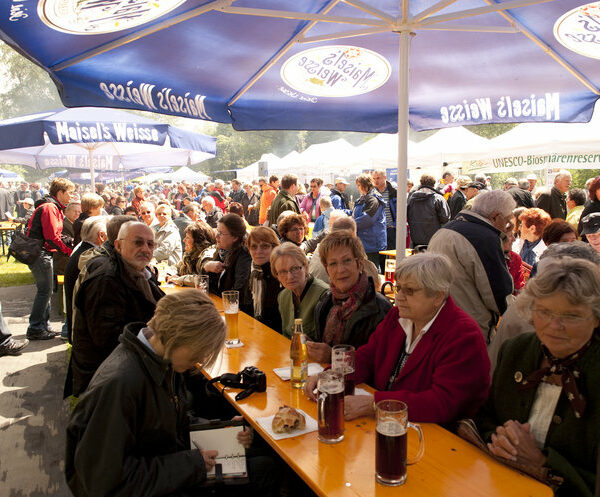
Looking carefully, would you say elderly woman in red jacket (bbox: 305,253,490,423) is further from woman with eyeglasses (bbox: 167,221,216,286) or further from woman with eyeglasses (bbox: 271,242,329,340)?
woman with eyeglasses (bbox: 167,221,216,286)

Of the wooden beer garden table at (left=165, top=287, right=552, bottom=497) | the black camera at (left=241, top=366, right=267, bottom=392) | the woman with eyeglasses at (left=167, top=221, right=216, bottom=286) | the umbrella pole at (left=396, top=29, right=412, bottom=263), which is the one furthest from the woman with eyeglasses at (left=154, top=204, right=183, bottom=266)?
the wooden beer garden table at (left=165, top=287, right=552, bottom=497)

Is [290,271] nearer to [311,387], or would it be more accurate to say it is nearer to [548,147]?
[311,387]

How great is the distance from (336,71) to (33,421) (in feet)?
12.8

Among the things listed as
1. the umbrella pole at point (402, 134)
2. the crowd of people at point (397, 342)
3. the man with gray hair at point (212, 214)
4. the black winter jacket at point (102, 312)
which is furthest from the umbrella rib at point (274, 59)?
the man with gray hair at point (212, 214)

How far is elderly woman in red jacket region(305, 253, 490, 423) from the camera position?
1884 mm

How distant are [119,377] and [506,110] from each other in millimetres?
4084

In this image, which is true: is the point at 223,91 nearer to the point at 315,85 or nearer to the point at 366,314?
the point at 315,85

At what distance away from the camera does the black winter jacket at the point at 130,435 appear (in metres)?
1.51

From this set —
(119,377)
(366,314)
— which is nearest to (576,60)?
(366,314)

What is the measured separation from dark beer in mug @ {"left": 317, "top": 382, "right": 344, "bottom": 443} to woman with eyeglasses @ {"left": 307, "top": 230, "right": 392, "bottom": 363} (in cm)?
80

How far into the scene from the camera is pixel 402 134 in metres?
3.58

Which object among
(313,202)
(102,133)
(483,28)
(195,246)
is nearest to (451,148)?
(313,202)

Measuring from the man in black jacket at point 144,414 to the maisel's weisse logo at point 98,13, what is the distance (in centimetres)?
181

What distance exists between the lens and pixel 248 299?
4152 millimetres
